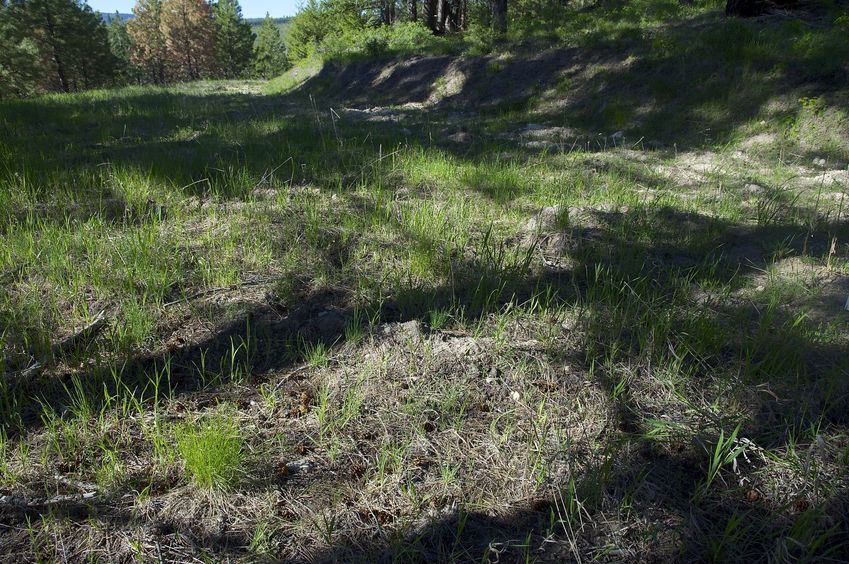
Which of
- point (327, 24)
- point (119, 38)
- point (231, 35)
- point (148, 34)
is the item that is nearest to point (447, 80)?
point (327, 24)

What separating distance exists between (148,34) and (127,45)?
20240 millimetres

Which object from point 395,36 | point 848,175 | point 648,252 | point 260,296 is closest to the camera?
point 260,296

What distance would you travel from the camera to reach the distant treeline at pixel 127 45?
34.3 m

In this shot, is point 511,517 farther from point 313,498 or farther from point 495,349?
point 495,349

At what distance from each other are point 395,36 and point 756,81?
41.7ft

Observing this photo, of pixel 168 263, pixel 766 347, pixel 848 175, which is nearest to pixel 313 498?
pixel 168 263

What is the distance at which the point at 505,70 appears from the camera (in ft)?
37.2

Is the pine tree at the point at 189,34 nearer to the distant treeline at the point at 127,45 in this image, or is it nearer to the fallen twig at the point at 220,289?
the distant treeline at the point at 127,45

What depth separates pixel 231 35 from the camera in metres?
61.8

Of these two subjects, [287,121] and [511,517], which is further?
[287,121]

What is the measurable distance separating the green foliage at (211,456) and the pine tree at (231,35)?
230 ft

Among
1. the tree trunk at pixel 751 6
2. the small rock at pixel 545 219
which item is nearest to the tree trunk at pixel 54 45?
the tree trunk at pixel 751 6

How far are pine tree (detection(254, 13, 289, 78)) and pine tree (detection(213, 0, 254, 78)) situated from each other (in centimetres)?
299

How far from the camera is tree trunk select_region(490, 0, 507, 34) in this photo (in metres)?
14.0
